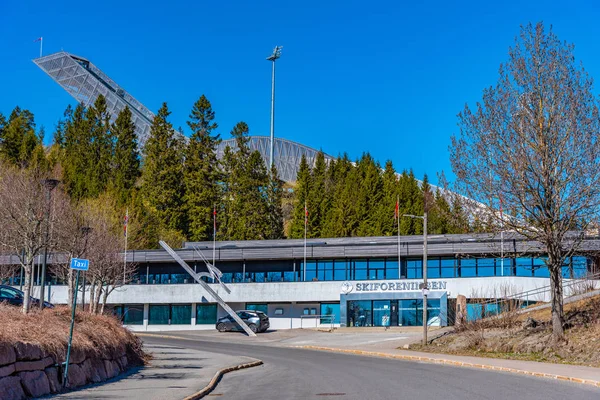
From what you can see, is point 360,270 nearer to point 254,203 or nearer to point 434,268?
point 434,268

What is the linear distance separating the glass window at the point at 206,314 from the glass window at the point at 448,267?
62.1ft

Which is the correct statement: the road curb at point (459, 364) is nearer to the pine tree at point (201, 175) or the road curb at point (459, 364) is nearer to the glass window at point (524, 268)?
the glass window at point (524, 268)

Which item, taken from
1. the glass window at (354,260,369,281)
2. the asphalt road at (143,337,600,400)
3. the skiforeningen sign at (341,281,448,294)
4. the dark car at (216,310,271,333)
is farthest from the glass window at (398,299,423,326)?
the asphalt road at (143,337,600,400)

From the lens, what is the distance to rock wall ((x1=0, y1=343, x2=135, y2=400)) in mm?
13477

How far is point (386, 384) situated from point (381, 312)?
36.8 m

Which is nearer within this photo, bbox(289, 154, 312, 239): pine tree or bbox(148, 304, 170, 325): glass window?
bbox(148, 304, 170, 325): glass window

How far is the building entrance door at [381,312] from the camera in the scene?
5416cm

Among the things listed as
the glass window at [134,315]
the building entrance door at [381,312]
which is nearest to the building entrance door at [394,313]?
the building entrance door at [381,312]

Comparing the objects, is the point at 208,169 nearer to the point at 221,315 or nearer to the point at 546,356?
the point at 221,315

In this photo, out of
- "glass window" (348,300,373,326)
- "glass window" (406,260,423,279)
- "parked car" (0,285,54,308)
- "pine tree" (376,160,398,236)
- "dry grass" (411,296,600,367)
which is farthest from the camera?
"pine tree" (376,160,398,236)

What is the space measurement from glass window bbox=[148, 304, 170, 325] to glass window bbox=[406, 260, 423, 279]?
809 inches

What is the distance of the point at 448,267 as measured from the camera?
56.5 m

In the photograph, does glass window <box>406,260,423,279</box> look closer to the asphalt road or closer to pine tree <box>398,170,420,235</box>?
pine tree <box>398,170,420,235</box>

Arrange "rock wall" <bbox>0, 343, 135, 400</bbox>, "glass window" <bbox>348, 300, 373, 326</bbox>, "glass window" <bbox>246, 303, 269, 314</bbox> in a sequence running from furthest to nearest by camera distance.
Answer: "glass window" <bbox>246, 303, 269, 314</bbox> → "glass window" <bbox>348, 300, 373, 326</bbox> → "rock wall" <bbox>0, 343, 135, 400</bbox>
